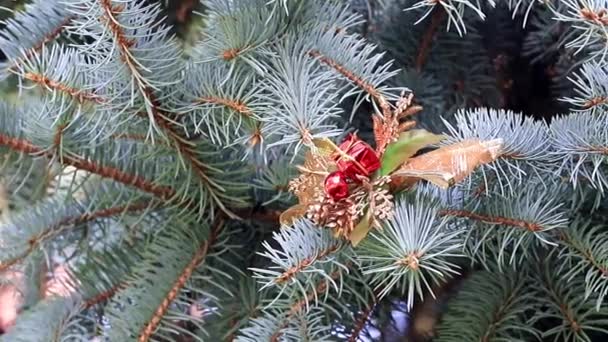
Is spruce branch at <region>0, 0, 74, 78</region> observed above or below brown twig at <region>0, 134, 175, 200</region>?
above

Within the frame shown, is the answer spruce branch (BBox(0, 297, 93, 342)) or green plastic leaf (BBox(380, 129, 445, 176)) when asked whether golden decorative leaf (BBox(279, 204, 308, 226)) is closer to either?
green plastic leaf (BBox(380, 129, 445, 176))

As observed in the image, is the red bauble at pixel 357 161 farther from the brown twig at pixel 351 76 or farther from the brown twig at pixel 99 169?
the brown twig at pixel 99 169

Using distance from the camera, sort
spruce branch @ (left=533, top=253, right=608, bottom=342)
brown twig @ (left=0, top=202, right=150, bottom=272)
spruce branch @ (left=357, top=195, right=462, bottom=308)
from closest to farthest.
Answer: spruce branch @ (left=357, top=195, right=462, bottom=308)
spruce branch @ (left=533, top=253, right=608, bottom=342)
brown twig @ (left=0, top=202, right=150, bottom=272)

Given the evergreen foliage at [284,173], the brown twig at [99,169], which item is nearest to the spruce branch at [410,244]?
the evergreen foliage at [284,173]

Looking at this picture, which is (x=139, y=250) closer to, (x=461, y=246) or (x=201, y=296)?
(x=201, y=296)

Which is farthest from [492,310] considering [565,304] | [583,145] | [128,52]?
[128,52]

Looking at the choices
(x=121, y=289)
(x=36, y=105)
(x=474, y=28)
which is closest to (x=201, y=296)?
(x=121, y=289)

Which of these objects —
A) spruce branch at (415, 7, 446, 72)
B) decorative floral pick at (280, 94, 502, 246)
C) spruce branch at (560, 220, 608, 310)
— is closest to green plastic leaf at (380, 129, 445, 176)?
decorative floral pick at (280, 94, 502, 246)
